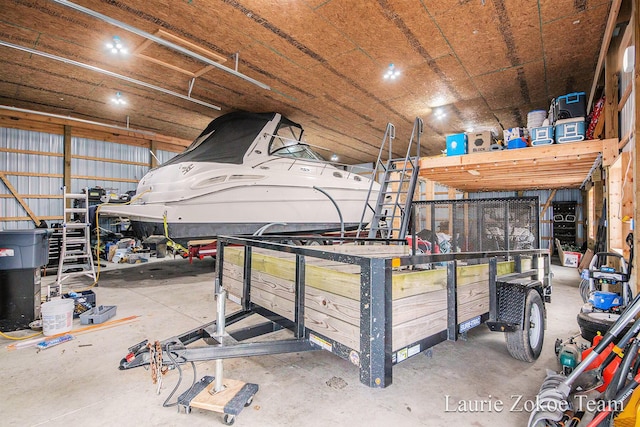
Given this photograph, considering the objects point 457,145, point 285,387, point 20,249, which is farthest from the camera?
point 457,145

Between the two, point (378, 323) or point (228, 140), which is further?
point (228, 140)

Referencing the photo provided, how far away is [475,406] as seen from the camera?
1943 mm

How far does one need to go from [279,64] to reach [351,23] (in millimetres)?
1571

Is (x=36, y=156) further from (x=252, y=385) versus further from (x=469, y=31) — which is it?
(x=469, y=31)

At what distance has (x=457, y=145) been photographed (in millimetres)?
5438

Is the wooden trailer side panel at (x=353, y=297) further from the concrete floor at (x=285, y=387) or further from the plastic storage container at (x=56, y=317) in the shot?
the plastic storage container at (x=56, y=317)

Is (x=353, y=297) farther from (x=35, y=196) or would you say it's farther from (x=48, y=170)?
(x=48, y=170)

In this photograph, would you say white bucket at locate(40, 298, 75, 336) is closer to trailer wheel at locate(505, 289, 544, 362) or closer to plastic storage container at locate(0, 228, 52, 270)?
plastic storage container at locate(0, 228, 52, 270)

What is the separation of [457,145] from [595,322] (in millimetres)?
3745

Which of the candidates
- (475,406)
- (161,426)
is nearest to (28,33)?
(161,426)

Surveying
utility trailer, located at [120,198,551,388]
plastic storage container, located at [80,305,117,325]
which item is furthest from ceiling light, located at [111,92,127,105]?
utility trailer, located at [120,198,551,388]

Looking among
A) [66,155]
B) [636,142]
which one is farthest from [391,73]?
[66,155]

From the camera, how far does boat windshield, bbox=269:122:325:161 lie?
628 centimetres

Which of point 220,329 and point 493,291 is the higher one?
point 493,291
